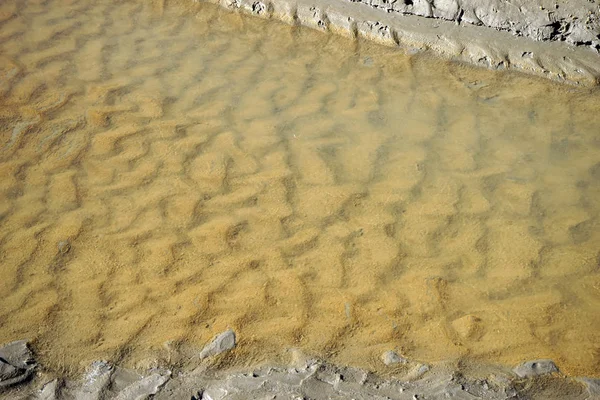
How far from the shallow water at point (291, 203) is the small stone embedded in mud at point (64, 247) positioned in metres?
0.02

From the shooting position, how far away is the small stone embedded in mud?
142 inches

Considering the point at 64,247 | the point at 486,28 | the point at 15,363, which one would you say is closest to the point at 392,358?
the point at 15,363

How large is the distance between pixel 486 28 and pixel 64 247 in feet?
12.6

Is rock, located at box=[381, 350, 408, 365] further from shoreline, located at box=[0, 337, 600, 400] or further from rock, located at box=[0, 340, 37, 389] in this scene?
rock, located at box=[0, 340, 37, 389]

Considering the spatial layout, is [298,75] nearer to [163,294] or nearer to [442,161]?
[442,161]

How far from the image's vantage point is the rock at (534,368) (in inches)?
117

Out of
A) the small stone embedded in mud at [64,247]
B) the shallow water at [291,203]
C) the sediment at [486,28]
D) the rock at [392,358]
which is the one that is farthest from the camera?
the sediment at [486,28]

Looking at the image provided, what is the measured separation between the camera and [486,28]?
5207 mm

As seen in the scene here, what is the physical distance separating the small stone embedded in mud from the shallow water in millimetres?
24

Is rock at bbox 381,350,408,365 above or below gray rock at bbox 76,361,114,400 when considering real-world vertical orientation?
below

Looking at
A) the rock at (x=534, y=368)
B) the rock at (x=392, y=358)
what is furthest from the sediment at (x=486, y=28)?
the rock at (x=392, y=358)

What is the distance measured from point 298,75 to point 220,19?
4.31 ft

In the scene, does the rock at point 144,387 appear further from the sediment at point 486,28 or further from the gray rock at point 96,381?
the sediment at point 486,28

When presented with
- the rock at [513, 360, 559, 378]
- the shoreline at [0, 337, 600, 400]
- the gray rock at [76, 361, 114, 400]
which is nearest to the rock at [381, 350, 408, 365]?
the shoreline at [0, 337, 600, 400]
